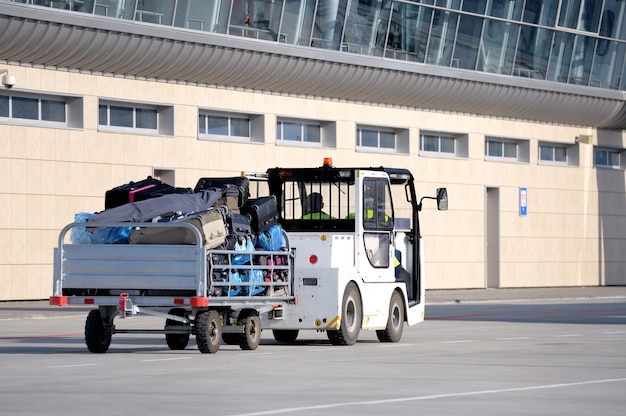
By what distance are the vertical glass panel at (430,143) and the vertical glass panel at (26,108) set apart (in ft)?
52.0

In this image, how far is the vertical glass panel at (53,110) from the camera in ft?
116

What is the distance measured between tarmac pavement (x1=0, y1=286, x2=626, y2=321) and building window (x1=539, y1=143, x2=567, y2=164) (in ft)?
16.0

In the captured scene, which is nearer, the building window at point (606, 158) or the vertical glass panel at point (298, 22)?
the vertical glass panel at point (298, 22)

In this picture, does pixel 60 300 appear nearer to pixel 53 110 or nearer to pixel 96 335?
pixel 96 335

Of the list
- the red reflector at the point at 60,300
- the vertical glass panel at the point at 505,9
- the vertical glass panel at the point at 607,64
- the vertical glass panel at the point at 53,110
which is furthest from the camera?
the vertical glass panel at the point at 607,64

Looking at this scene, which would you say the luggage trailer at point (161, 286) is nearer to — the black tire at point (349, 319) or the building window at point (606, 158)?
the black tire at point (349, 319)

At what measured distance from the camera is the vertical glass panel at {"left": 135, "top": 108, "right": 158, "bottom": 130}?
37.6 metres

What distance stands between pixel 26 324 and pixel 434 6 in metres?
21.7

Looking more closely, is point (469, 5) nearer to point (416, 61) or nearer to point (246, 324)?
point (416, 61)

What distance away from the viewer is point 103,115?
36.6m

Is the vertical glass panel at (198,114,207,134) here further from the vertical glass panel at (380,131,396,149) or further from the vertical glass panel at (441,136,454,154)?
the vertical glass panel at (441,136,454,154)

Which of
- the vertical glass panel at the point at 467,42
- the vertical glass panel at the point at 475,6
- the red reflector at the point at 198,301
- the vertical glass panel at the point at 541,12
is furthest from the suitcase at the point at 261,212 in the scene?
the vertical glass panel at the point at 541,12

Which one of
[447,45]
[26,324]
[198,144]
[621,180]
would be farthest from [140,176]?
[621,180]

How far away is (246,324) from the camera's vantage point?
19047 millimetres
